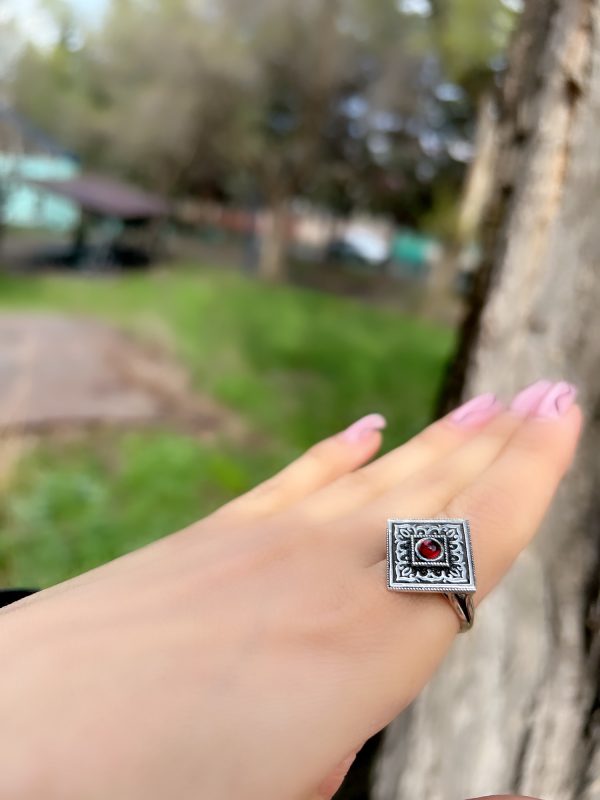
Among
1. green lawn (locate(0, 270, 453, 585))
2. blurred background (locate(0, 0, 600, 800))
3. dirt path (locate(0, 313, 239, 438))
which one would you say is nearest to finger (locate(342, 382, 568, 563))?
blurred background (locate(0, 0, 600, 800))

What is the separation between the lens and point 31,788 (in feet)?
1.21

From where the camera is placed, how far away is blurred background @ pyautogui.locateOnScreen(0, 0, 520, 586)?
2.63 metres

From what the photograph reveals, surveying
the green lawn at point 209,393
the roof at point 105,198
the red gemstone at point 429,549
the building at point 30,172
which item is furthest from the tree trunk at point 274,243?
the red gemstone at point 429,549

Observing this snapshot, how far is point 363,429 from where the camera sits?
696mm

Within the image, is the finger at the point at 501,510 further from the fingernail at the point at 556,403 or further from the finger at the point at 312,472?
the finger at the point at 312,472

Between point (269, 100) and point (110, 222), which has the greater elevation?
point (269, 100)

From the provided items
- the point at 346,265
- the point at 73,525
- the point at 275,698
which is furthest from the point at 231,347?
the point at 346,265

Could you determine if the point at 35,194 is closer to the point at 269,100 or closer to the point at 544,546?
the point at 269,100

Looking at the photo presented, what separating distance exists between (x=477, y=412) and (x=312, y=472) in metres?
0.17

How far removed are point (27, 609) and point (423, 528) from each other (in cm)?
28

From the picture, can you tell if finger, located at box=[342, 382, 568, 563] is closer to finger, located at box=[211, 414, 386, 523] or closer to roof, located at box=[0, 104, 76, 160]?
finger, located at box=[211, 414, 386, 523]

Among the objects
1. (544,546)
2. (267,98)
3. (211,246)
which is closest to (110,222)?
(267,98)

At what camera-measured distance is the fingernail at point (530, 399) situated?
2.16 feet

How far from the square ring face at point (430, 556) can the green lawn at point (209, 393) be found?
450mm
